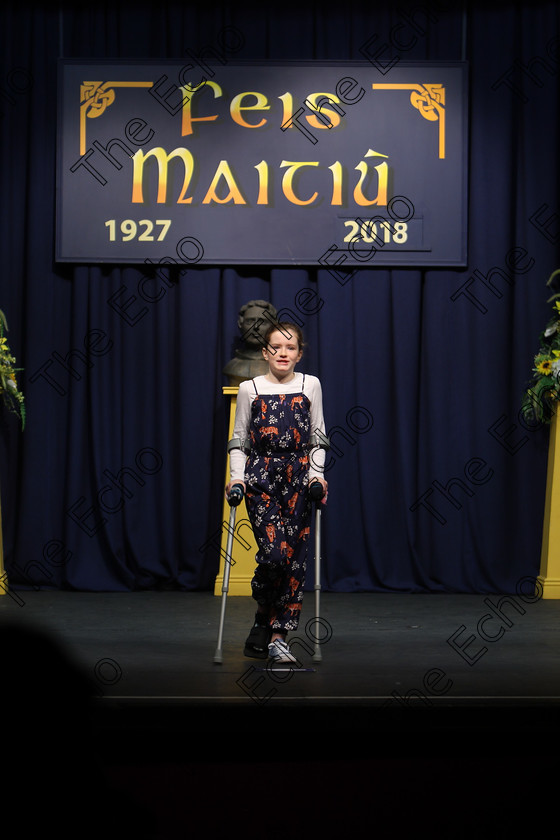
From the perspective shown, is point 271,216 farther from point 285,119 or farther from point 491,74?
point 491,74

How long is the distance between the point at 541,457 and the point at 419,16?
2.55 meters

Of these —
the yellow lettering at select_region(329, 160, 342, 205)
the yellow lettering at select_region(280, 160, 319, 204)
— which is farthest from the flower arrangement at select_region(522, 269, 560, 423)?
the yellow lettering at select_region(280, 160, 319, 204)

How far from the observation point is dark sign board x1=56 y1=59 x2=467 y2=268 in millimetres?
5738

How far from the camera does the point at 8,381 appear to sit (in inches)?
217

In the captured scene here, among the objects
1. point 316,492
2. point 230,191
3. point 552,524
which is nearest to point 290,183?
point 230,191

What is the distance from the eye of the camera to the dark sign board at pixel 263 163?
5738 mm

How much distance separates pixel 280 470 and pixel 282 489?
0.07 metres

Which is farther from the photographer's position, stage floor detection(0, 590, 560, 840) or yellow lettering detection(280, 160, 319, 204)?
yellow lettering detection(280, 160, 319, 204)

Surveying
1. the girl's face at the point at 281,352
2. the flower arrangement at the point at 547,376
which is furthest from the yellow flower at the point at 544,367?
the girl's face at the point at 281,352

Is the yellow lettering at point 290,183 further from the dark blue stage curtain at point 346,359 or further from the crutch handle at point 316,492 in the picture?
the crutch handle at point 316,492

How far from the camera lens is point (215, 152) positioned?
18.9ft

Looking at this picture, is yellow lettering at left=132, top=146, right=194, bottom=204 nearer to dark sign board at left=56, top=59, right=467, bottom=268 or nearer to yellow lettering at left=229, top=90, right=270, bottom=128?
dark sign board at left=56, top=59, right=467, bottom=268

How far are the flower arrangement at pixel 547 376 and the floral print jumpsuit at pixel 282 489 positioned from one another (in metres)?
1.97

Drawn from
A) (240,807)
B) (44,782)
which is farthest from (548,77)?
(44,782)
